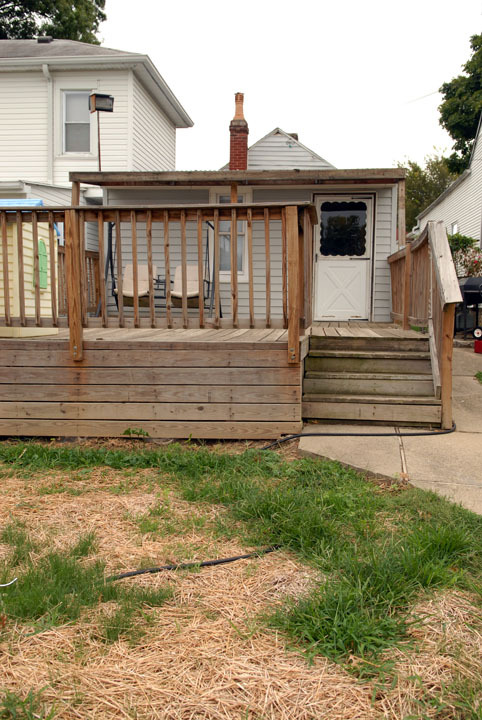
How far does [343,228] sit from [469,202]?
1006 cm

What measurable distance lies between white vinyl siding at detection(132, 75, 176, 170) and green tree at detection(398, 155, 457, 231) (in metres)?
24.7

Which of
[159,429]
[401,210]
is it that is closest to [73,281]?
[159,429]

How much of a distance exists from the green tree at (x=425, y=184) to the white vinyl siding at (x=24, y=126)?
93.5 ft

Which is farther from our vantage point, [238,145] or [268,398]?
[238,145]

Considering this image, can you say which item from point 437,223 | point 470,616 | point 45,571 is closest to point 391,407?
point 437,223

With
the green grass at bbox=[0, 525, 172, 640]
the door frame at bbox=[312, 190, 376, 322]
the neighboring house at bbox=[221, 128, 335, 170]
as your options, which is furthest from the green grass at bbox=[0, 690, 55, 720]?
the neighboring house at bbox=[221, 128, 335, 170]

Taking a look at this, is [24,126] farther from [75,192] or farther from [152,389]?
[152,389]

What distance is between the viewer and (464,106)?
24.6 meters

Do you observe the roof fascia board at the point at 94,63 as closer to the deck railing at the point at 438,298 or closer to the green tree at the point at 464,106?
the deck railing at the point at 438,298

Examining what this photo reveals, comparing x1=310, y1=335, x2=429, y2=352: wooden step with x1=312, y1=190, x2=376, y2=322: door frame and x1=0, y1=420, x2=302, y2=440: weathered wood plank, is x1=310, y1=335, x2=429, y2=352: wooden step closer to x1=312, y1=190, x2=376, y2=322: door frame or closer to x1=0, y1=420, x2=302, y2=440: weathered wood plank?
x1=0, y1=420, x2=302, y2=440: weathered wood plank

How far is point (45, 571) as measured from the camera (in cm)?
227

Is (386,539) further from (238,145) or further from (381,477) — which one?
(238,145)

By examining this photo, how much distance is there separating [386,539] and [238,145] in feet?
31.3

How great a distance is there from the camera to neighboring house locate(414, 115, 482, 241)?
16781mm
